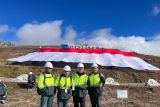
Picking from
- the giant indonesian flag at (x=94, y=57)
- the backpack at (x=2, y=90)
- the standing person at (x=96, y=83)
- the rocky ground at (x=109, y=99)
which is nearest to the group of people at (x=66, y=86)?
the standing person at (x=96, y=83)

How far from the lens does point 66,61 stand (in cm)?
5103

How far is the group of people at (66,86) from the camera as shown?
14.1m

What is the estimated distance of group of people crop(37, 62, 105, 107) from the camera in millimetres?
14094

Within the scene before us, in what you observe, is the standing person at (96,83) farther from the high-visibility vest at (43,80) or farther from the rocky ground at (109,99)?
the rocky ground at (109,99)

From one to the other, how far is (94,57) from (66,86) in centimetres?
3755

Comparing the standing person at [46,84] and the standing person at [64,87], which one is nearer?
the standing person at [46,84]

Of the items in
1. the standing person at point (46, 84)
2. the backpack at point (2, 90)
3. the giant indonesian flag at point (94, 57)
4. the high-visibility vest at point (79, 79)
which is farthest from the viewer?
the giant indonesian flag at point (94, 57)

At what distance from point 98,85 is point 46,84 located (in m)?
2.84

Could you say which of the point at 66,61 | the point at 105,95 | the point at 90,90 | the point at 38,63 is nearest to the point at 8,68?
the point at 38,63

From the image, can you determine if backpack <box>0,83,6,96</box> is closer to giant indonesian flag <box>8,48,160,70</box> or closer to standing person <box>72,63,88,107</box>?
standing person <box>72,63,88,107</box>

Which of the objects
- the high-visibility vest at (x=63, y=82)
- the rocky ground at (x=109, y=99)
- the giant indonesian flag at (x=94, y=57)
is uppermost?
the giant indonesian flag at (x=94, y=57)

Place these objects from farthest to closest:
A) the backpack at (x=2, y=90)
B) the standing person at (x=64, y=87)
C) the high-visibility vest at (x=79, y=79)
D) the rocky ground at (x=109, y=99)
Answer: the rocky ground at (x=109, y=99) → the backpack at (x=2, y=90) → the high-visibility vest at (x=79, y=79) → the standing person at (x=64, y=87)

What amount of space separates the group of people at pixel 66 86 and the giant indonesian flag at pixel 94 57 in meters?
32.7

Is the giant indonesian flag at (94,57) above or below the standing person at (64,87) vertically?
above
